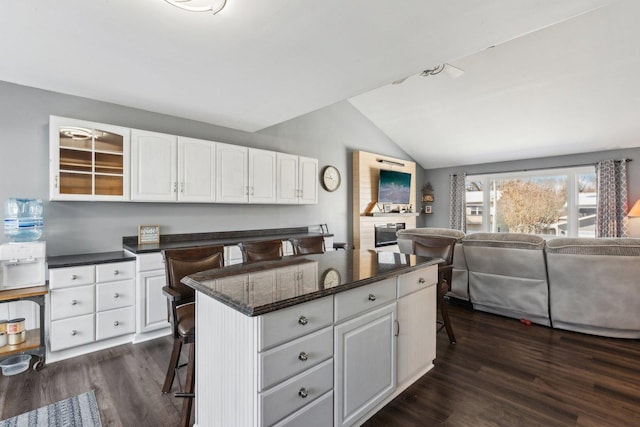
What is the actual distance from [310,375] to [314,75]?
2.45m

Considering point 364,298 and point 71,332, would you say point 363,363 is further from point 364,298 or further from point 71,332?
point 71,332

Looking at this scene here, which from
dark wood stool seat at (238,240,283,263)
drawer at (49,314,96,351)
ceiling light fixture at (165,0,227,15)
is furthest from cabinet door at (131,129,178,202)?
ceiling light fixture at (165,0,227,15)

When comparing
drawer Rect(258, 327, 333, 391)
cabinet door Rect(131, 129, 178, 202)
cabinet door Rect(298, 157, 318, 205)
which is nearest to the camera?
drawer Rect(258, 327, 333, 391)

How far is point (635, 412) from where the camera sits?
6.19 ft

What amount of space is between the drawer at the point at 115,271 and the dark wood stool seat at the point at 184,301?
125cm

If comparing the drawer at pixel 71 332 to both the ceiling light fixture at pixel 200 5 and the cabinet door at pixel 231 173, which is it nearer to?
the cabinet door at pixel 231 173

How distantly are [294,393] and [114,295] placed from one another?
240cm

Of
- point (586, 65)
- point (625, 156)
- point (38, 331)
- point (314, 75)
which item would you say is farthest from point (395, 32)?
point (625, 156)

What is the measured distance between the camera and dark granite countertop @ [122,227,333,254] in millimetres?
3296

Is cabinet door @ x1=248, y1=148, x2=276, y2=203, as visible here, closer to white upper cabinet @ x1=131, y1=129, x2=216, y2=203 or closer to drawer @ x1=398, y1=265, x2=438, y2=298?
white upper cabinet @ x1=131, y1=129, x2=216, y2=203

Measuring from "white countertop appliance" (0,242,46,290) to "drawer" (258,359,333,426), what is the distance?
2627 millimetres

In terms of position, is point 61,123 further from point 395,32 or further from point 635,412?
point 635,412

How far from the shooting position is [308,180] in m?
4.93

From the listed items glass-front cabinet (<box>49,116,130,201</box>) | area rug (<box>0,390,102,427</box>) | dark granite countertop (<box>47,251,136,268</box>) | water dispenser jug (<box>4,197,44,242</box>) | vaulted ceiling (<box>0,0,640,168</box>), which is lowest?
area rug (<box>0,390,102,427</box>)
